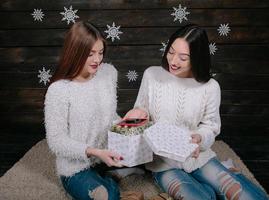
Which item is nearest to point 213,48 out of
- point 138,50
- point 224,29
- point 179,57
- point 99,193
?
point 224,29

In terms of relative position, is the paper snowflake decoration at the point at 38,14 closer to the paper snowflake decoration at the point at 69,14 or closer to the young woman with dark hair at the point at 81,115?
the paper snowflake decoration at the point at 69,14

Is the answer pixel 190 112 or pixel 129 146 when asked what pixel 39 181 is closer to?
pixel 129 146

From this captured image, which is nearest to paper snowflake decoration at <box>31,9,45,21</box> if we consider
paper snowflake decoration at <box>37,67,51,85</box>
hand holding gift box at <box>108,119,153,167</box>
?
paper snowflake decoration at <box>37,67,51,85</box>

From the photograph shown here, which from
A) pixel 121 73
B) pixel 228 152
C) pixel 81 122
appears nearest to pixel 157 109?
pixel 81 122

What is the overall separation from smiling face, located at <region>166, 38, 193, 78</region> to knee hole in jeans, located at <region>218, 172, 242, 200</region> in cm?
56

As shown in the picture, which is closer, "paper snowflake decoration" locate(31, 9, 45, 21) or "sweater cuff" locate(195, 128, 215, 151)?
"sweater cuff" locate(195, 128, 215, 151)

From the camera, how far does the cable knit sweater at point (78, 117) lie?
1797mm

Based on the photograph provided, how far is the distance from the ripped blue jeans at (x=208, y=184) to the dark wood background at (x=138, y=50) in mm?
958

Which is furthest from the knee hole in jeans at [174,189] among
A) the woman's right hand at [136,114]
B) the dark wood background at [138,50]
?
the dark wood background at [138,50]

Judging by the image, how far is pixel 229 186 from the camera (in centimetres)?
177

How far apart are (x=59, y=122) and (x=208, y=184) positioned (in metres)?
0.79

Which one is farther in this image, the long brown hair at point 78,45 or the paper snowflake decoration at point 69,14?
the paper snowflake decoration at point 69,14

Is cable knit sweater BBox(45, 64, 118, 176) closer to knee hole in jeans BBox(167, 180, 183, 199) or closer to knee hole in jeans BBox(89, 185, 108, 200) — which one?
knee hole in jeans BBox(89, 185, 108, 200)

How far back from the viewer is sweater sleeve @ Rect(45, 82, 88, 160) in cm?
179
